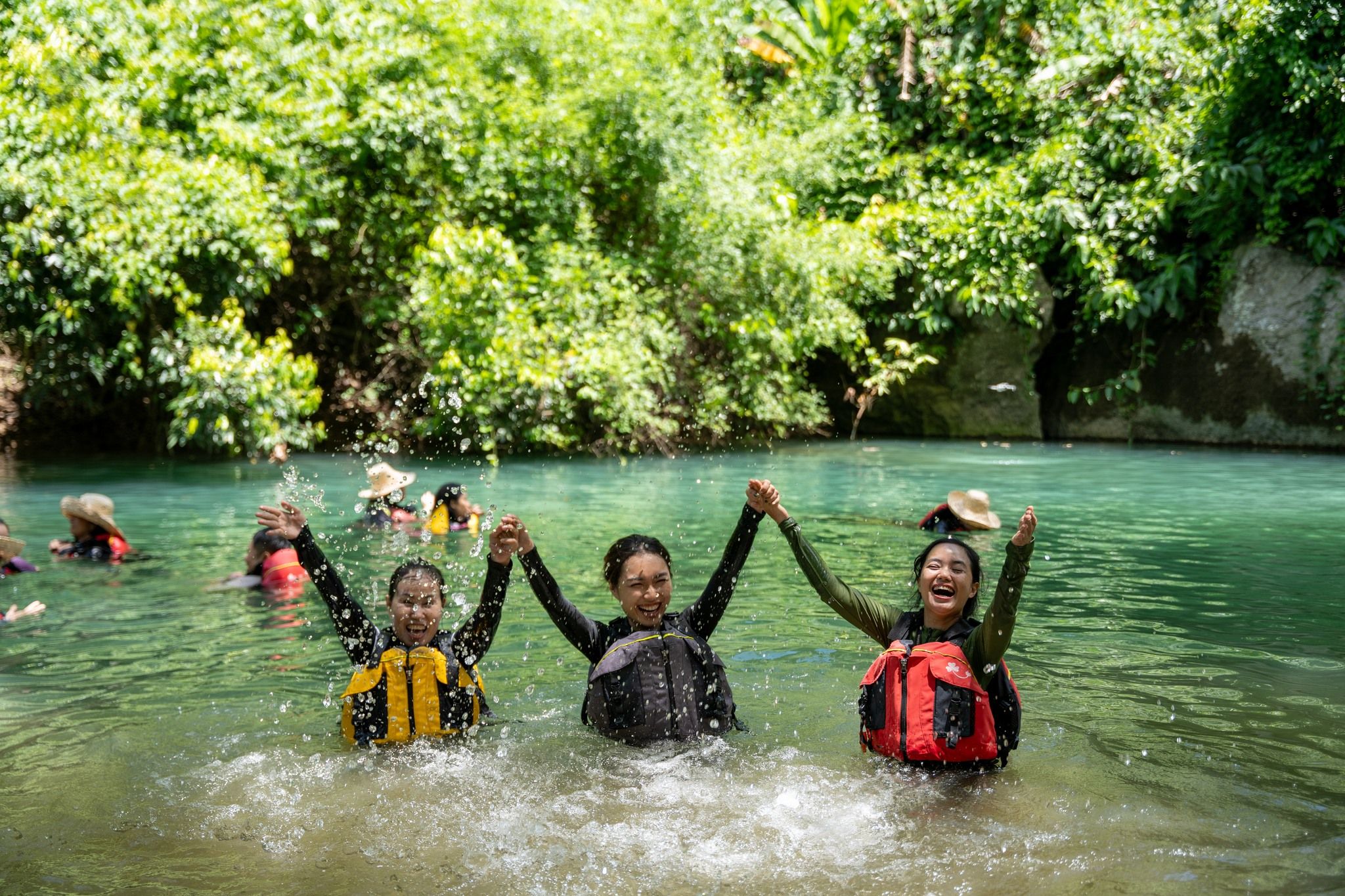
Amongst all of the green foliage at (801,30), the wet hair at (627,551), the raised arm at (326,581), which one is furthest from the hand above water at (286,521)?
the green foliage at (801,30)

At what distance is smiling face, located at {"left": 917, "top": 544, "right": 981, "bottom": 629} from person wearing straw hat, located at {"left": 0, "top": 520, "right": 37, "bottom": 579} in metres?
6.61

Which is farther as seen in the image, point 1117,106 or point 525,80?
point 1117,106

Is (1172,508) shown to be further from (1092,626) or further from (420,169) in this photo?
(420,169)

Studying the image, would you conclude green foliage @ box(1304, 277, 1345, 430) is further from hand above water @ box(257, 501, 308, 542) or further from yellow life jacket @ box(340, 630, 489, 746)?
hand above water @ box(257, 501, 308, 542)

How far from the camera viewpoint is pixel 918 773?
4.46 metres

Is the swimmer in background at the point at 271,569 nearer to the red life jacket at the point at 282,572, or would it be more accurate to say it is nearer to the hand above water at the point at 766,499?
the red life jacket at the point at 282,572

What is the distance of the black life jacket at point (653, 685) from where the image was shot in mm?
4699

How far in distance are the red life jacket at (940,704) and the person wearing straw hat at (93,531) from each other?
22.1ft

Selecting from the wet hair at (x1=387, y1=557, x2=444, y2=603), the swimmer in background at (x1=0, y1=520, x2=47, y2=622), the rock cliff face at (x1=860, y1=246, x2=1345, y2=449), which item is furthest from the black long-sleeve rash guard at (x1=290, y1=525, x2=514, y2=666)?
the rock cliff face at (x1=860, y1=246, x2=1345, y2=449)

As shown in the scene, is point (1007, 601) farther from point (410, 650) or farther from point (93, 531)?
point (93, 531)

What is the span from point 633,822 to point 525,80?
51.0 feet

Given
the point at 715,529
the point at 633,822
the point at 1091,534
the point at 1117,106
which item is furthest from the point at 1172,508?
the point at 1117,106

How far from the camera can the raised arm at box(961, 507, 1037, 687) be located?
4066mm

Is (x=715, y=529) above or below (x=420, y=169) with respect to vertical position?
below
